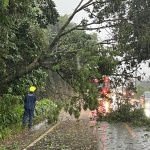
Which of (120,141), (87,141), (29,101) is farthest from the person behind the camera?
(29,101)

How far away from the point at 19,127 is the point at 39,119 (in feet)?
18.3

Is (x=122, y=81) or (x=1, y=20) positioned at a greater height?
(x=1, y=20)

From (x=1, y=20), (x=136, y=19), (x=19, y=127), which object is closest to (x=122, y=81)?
(x=136, y=19)

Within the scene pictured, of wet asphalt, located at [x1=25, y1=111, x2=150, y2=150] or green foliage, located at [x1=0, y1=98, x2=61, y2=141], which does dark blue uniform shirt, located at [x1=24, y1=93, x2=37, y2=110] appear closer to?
green foliage, located at [x1=0, y1=98, x2=61, y2=141]

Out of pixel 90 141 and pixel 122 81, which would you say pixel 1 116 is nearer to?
pixel 90 141

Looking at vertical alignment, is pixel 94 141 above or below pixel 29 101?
below

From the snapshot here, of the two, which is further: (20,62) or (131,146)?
(20,62)

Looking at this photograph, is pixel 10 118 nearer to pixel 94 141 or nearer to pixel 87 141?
pixel 87 141

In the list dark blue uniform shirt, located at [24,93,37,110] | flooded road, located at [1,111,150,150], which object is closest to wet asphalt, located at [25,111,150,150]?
flooded road, located at [1,111,150,150]

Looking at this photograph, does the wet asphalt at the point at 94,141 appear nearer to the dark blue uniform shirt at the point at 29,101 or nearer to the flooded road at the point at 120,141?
the flooded road at the point at 120,141

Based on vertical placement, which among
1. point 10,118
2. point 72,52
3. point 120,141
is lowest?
point 120,141

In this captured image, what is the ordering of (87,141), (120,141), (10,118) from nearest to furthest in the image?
1. (120,141)
2. (87,141)
3. (10,118)

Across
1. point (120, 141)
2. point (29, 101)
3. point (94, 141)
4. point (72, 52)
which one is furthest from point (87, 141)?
point (29, 101)

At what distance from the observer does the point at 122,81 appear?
1884 centimetres
